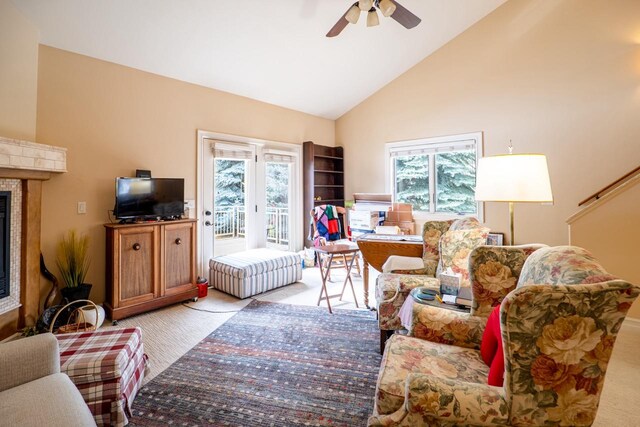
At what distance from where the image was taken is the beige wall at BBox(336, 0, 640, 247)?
3.42 metres

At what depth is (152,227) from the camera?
318 cm

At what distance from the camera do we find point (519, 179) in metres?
1.87

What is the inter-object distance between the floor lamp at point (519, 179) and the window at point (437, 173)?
274 centimetres

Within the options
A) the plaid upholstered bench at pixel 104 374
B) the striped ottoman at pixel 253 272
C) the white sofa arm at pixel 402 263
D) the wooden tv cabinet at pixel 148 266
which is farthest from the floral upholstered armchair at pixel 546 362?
the wooden tv cabinet at pixel 148 266

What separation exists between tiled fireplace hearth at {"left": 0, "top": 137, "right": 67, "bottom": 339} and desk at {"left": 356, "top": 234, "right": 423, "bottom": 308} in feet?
9.57

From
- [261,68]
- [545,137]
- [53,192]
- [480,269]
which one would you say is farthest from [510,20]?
[53,192]

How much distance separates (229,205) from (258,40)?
7.09 feet

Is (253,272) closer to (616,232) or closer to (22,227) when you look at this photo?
(22,227)

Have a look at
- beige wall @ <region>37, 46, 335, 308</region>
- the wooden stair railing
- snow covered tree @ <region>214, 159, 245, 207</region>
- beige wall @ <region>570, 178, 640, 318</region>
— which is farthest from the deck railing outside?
the wooden stair railing

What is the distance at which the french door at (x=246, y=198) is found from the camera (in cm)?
411

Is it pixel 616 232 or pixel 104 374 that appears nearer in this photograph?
pixel 104 374

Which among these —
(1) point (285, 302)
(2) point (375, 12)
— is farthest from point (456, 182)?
(1) point (285, 302)

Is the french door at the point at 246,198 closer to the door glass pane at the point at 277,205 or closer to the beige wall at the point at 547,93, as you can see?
the door glass pane at the point at 277,205

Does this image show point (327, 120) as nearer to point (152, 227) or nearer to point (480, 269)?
point (152, 227)
